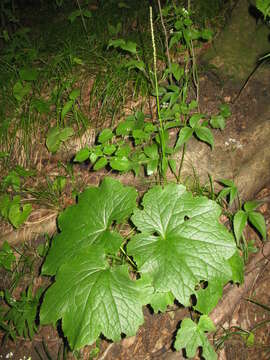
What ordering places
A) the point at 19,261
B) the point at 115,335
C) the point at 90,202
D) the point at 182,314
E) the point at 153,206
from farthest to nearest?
the point at 19,261 → the point at 182,314 → the point at 90,202 → the point at 153,206 → the point at 115,335

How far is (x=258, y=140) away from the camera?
6.66 feet

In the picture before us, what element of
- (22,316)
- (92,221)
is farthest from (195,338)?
(22,316)

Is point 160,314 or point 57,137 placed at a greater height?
point 57,137

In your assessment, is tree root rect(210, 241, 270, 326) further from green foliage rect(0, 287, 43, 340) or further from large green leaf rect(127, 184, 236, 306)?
green foliage rect(0, 287, 43, 340)

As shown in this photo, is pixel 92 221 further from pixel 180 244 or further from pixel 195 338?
pixel 195 338

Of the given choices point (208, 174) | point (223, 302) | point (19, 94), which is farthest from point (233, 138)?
point (19, 94)

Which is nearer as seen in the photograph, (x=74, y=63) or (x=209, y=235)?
(x=209, y=235)

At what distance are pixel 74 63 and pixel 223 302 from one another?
2607 millimetres

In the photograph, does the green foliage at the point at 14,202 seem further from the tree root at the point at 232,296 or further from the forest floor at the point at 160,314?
the tree root at the point at 232,296

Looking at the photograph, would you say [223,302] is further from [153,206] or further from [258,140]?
[258,140]

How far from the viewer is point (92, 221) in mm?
1522

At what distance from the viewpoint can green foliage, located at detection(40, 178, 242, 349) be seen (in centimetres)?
125

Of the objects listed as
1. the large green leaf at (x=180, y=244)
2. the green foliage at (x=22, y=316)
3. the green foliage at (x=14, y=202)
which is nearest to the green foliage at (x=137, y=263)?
the large green leaf at (x=180, y=244)

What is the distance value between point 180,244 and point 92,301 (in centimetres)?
47
